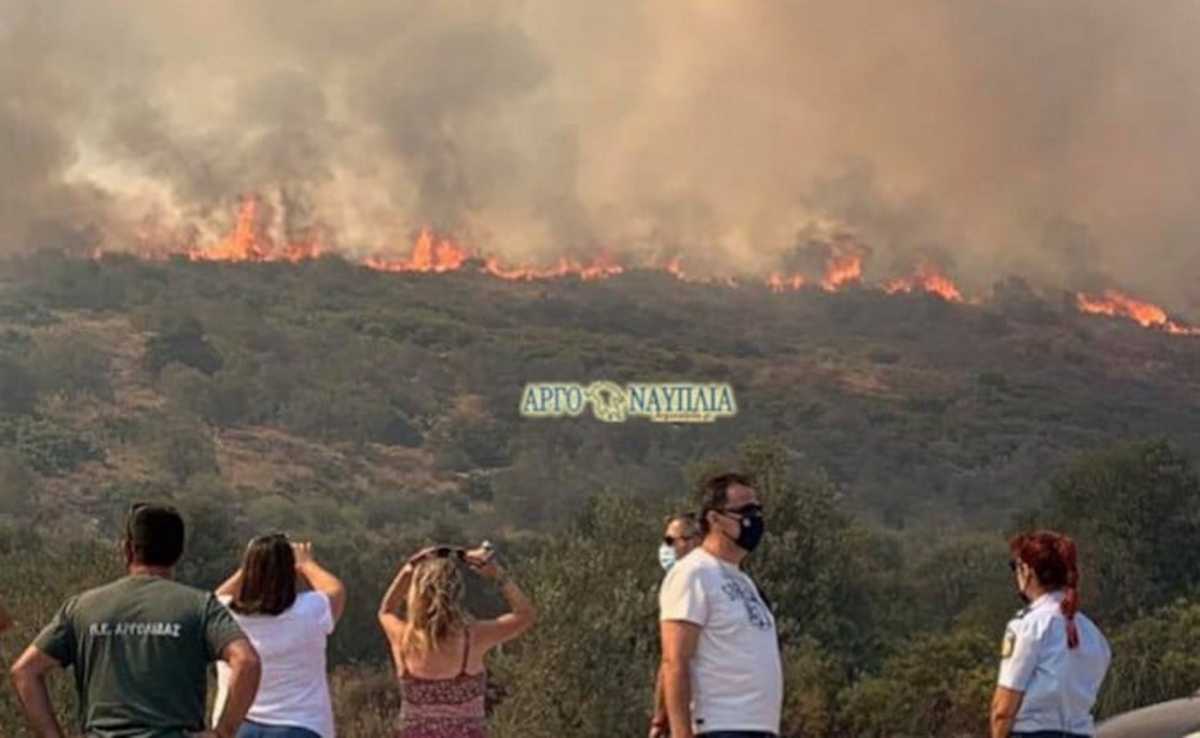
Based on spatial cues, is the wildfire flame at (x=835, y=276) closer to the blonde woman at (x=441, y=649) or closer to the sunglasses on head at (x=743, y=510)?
the blonde woman at (x=441, y=649)

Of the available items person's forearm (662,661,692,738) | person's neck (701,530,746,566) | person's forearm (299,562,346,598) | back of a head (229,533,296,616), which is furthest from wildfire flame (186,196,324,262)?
person's forearm (662,661,692,738)

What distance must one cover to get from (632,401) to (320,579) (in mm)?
78893

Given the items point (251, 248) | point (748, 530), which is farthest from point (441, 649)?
point (251, 248)

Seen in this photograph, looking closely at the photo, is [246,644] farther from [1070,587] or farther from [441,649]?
[1070,587]

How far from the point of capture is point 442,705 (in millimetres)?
6887

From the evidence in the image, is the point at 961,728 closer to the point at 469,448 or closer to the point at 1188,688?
the point at 1188,688

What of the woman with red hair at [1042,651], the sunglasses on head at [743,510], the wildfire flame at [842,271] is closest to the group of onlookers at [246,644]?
the sunglasses on head at [743,510]

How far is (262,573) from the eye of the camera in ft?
21.6

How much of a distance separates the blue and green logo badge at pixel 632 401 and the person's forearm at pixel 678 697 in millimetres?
74950

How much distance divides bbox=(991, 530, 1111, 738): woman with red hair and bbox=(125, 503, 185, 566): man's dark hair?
2712mm

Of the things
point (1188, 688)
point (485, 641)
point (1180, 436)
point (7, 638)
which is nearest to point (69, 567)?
point (7, 638)

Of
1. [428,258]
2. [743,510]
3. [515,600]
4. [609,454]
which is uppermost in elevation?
[428,258]

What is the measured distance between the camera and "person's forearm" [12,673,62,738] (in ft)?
18.1

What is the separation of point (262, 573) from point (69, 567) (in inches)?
877
